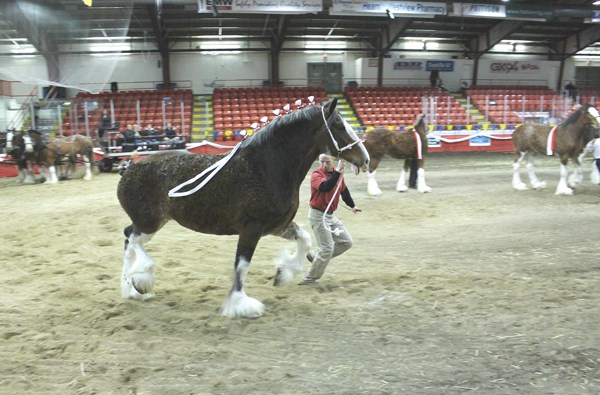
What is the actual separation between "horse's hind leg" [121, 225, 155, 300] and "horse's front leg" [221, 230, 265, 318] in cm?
92

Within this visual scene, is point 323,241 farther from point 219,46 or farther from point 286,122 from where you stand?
point 219,46

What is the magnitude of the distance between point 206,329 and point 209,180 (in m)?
1.37

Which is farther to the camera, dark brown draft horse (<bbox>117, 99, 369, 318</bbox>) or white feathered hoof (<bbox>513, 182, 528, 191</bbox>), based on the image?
white feathered hoof (<bbox>513, 182, 528, 191</bbox>)

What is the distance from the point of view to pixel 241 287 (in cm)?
437

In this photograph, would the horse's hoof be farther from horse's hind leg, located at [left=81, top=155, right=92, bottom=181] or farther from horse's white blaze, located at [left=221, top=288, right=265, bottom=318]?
horse's hind leg, located at [left=81, top=155, right=92, bottom=181]

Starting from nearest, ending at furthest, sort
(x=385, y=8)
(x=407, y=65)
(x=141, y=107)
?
(x=385, y=8), (x=141, y=107), (x=407, y=65)

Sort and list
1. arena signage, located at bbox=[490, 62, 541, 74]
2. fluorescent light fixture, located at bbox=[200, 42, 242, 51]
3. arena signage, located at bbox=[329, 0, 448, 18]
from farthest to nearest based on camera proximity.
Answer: arena signage, located at bbox=[490, 62, 541, 74], fluorescent light fixture, located at bbox=[200, 42, 242, 51], arena signage, located at bbox=[329, 0, 448, 18]

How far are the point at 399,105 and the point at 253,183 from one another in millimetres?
21030

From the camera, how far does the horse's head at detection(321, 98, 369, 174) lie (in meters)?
4.29

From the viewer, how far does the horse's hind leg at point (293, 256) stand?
4.84m

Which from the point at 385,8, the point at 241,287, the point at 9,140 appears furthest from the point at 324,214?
the point at 385,8

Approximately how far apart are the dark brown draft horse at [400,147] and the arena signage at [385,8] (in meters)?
11.1

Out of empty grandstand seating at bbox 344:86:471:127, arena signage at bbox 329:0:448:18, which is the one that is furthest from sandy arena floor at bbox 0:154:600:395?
arena signage at bbox 329:0:448:18

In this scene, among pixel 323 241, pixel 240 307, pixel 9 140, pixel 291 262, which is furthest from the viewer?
pixel 9 140
